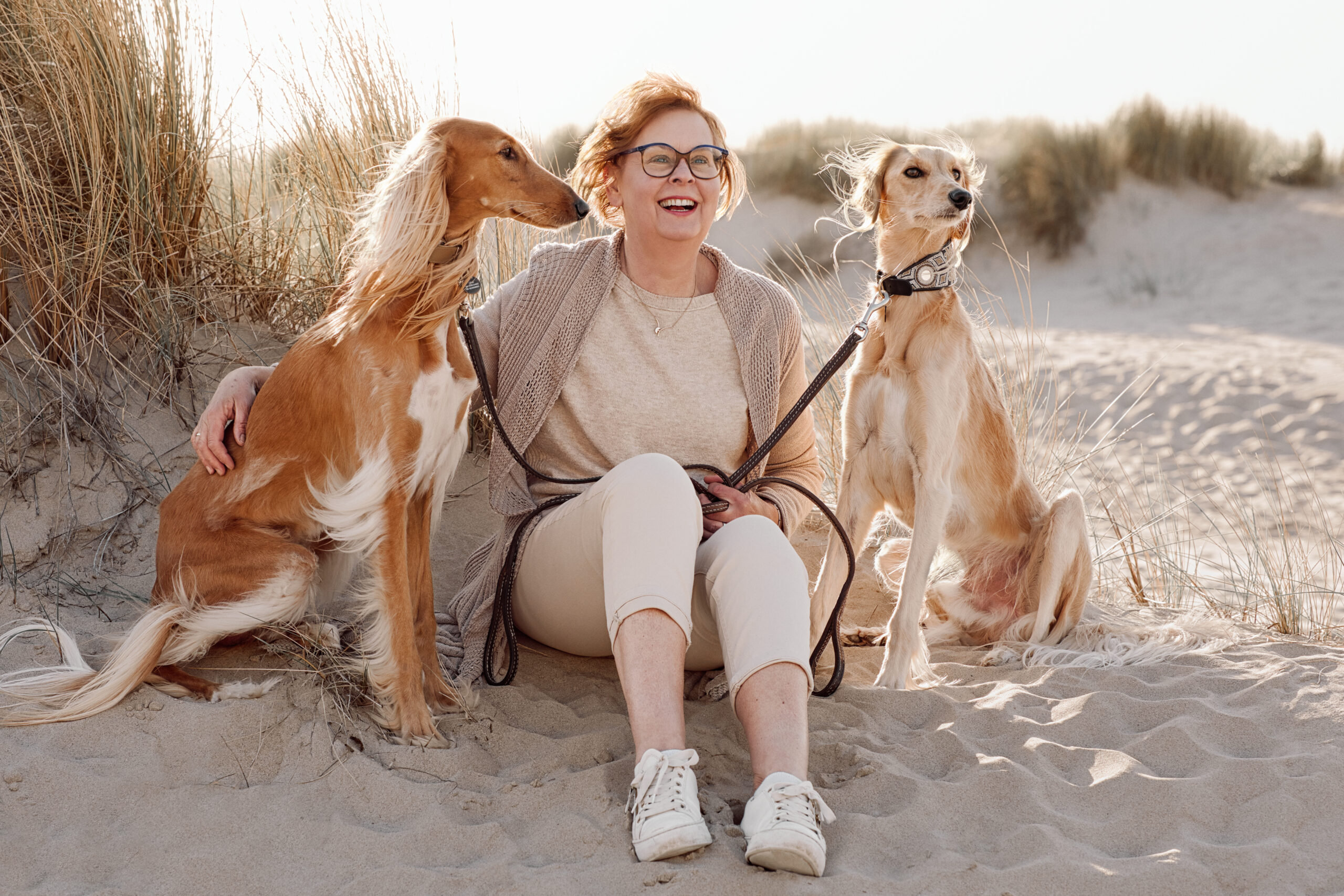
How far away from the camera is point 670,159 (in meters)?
2.74

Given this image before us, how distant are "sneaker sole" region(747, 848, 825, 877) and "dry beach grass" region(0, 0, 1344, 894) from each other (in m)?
0.03

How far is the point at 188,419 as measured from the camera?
3662mm

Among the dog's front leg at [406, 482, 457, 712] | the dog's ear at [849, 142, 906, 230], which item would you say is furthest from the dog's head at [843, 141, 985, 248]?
the dog's front leg at [406, 482, 457, 712]

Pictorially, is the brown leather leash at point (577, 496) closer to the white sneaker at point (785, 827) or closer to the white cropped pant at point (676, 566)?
the white cropped pant at point (676, 566)

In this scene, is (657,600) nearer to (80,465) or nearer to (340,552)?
(340,552)

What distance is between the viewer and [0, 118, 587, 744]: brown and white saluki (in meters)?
2.33

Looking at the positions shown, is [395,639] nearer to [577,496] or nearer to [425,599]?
[425,599]

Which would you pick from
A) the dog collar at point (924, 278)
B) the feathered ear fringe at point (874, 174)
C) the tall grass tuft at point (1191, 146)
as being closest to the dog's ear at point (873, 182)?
the feathered ear fringe at point (874, 174)

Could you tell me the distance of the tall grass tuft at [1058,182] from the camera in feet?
41.5

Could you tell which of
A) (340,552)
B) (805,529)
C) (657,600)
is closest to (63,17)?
(340,552)

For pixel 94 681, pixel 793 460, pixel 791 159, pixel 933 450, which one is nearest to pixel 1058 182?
pixel 791 159

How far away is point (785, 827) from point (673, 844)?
0.71 feet

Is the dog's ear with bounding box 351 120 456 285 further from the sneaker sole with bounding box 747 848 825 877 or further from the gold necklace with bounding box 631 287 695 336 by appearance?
the sneaker sole with bounding box 747 848 825 877

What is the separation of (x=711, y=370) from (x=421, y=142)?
1.02m
